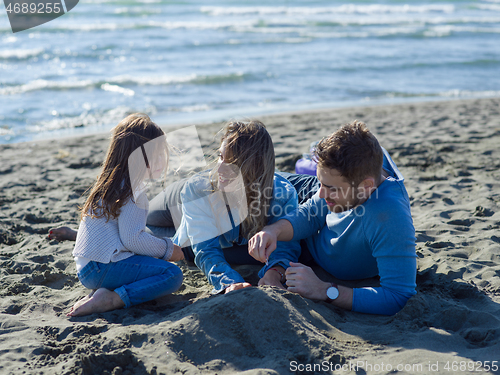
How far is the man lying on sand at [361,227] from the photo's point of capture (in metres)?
2.51

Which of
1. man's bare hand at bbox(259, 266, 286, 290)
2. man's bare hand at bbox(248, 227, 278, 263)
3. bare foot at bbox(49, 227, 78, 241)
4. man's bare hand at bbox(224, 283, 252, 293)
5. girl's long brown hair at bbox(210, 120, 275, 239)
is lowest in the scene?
man's bare hand at bbox(259, 266, 286, 290)

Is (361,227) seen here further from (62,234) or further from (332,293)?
(62,234)

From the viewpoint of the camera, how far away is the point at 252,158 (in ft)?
9.18

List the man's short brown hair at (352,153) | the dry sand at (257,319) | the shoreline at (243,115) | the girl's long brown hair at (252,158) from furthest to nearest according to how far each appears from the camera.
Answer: the shoreline at (243,115), the girl's long brown hair at (252,158), the man's short brown hair at (352,153), the dry sand at (257,319)

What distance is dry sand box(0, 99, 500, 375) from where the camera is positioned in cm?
220

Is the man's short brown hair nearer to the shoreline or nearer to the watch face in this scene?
the watch face

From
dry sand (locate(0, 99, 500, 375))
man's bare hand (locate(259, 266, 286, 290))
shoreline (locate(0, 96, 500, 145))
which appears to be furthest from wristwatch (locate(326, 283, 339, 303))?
shoreline (locate(0, 96, 500, 145))

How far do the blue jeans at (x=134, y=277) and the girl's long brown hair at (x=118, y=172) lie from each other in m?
0.36

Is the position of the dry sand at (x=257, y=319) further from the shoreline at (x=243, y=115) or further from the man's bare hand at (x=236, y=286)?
the shoreline at (x=243, y=115)

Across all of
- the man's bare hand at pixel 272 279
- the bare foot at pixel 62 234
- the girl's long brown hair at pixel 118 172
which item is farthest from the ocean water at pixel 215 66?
the man's bare hand at pixel 272 279

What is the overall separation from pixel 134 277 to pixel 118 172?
2.35ft

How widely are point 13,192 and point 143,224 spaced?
10.2 feet

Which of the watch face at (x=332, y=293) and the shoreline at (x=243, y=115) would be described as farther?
the shoreline at (x=243, y=115)

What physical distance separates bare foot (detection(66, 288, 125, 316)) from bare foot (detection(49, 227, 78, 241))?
1210mm
